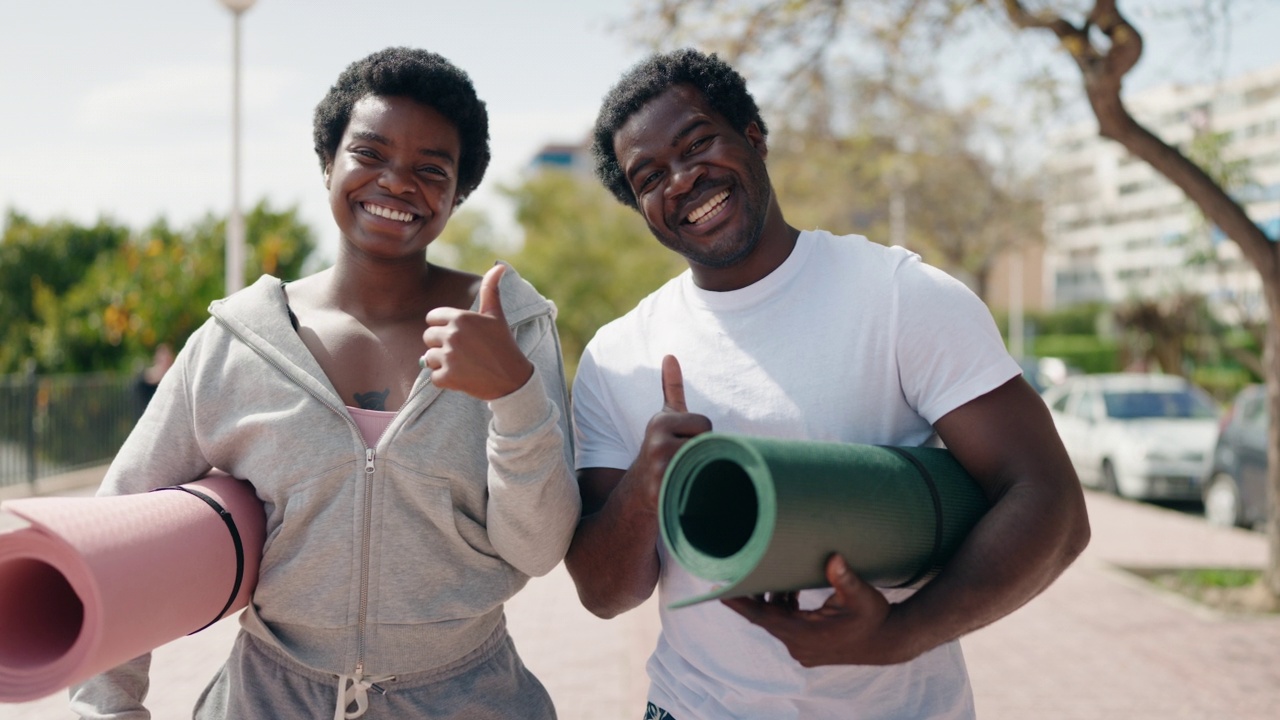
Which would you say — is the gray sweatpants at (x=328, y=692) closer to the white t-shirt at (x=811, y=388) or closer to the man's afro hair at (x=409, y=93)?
the white t-shirt at (x=811, y=388)

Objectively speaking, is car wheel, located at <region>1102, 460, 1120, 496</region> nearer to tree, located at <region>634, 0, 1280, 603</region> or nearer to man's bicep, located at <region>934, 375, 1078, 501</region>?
tree, located at <region>634, 0, 1280, 603</region>

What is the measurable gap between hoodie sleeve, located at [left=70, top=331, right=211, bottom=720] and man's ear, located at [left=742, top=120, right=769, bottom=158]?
129cm

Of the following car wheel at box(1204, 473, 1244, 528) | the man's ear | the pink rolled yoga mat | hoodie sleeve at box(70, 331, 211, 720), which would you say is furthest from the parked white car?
the pink rolled yoga mat

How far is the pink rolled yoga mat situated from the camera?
1775mm

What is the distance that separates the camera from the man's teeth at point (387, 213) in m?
2.39

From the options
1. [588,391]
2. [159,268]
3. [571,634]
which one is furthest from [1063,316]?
[588,391]

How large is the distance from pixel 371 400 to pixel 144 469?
0.47 m

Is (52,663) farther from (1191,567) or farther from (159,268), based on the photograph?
(159,268)

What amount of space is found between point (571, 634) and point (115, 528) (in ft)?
18.4

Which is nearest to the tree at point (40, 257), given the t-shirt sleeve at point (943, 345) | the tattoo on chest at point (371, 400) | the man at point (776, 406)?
the tattoo on chest at point (371, 400)

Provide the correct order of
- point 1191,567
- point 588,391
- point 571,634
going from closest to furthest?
point 588,391 < point 571,634 < point 1191,567

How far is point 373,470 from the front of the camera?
2.25 m

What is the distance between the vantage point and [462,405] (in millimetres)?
2340

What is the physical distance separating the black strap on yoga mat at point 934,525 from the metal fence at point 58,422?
13.5m
